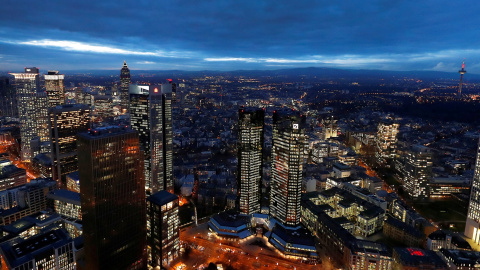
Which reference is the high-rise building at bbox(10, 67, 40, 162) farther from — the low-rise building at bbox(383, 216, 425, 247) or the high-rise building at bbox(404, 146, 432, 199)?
the high-rise building at bbox(404, 146, 432, 199)

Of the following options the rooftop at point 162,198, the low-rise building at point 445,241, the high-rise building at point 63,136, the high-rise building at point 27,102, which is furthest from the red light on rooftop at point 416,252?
the high-rise building at point 27,102

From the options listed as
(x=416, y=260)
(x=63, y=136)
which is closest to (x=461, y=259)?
(x=416, y=260)

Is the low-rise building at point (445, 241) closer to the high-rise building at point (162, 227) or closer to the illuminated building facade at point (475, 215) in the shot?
the illuminated building facade at point (475, 215)

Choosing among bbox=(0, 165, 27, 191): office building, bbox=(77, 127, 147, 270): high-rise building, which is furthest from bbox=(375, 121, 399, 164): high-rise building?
→ bbox=(0, 165, 27, 191): office building

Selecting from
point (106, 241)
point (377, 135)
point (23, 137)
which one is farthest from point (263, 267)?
point (23, 137)

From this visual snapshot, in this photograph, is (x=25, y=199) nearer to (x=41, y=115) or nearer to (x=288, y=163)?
(x=288, y=163)

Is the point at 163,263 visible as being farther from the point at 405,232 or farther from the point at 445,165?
the point at 445,165
